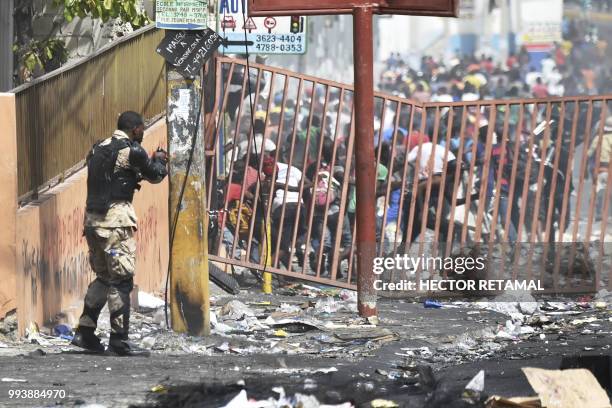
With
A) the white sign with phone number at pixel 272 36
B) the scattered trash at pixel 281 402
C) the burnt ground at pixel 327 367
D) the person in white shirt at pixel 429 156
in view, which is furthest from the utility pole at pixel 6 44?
the scattered trash at pixel 281 402

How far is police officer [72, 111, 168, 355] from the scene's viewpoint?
885cm

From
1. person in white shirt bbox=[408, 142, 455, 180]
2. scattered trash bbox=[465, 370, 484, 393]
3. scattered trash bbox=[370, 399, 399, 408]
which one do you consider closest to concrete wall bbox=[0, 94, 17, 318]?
scattered trash bbox=[370, 399, 399, 408]

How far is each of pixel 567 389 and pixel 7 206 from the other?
4.12m

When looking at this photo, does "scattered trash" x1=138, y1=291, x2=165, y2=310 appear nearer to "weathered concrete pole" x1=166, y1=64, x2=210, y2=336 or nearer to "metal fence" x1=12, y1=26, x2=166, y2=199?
"metal fence" x1=12, y1=26, x2=166, y2=199

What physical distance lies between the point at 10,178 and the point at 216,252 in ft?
13.8

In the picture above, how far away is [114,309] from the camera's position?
8.89 metres

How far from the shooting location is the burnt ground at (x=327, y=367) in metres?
7.09

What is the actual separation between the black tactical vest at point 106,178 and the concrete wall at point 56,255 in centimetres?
59

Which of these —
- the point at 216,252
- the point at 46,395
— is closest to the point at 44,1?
the point at 216,252

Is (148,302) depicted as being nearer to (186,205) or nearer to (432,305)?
(186,205)

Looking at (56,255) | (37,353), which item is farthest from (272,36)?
(37,353)

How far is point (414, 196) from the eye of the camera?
43.0 ft

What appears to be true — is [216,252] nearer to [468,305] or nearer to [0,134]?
[468,305]

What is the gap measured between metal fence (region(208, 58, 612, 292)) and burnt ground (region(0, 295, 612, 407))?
7.60 feet
